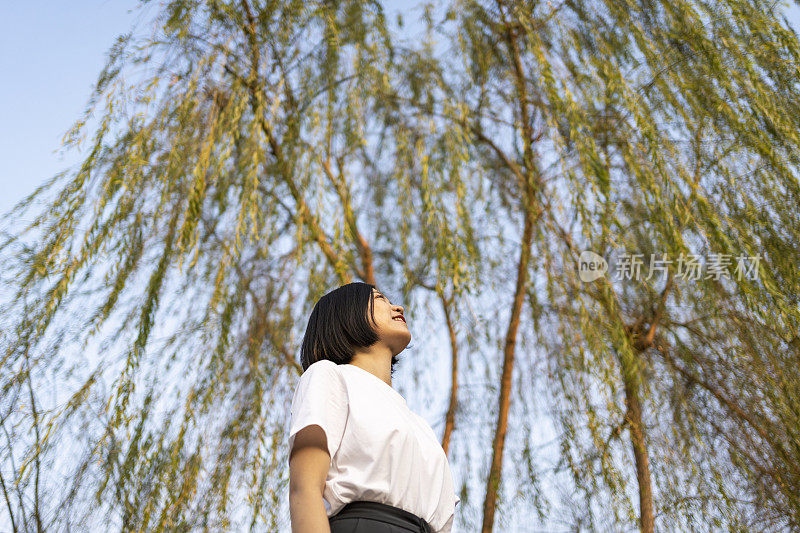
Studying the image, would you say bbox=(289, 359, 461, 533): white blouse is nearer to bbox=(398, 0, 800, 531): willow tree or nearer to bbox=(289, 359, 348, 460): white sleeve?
bbox=(289, 359, 348, 460): white sleeve

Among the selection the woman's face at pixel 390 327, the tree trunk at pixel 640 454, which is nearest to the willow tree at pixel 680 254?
the tree trunk at pixel 640 454

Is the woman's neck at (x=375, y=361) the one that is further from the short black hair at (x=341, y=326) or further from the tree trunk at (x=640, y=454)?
the tree trunk at (x=640, y=454)

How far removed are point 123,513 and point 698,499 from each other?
6.09 feet

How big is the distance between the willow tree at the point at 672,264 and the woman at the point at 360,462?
129cm

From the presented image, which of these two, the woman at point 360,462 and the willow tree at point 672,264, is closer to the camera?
the woman at point 360,462

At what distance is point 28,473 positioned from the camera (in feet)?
6.61

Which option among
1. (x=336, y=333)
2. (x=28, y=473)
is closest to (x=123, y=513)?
(x=28, y=473)

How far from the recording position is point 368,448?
111 centimetres

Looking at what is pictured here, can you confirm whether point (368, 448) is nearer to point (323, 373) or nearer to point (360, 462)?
point (360, 462)

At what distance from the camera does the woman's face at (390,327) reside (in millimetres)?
1396

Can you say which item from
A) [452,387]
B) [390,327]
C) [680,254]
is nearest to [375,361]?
[390,327]

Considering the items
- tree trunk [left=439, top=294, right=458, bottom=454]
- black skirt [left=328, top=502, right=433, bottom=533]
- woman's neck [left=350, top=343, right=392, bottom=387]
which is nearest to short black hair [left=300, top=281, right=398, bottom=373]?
woman's neck [left=350, top=343, right=392, bottom=387]

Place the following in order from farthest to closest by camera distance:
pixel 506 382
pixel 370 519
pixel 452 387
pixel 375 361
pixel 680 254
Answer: pixel 452 387
pixel 506 382
pixel 680 254
pixel 375 361
pixel 370 519

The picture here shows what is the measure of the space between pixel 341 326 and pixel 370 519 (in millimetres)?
411
